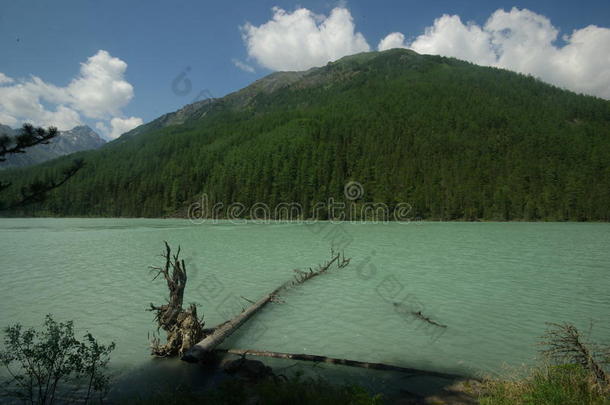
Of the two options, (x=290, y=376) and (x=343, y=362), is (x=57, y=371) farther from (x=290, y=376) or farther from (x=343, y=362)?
(x=343, y=362)

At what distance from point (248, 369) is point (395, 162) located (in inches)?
5078

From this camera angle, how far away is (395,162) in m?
130

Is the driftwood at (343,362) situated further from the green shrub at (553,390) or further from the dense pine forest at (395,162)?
the dense pine forest at (395,162)

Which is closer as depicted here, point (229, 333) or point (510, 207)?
point (229, 333)

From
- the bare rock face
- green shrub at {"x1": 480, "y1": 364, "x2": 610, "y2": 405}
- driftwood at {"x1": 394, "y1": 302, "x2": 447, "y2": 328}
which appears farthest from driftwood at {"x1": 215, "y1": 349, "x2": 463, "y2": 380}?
driftwood at {"x1": 394, "y1": 302, "x2": 447, "y2": 328}

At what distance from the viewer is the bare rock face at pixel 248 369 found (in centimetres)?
721

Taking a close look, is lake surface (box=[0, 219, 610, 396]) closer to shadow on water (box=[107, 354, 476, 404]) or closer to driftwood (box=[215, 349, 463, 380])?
shadow on water (box=[107, 354, 476, 404])

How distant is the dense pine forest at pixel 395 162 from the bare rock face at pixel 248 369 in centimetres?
10252

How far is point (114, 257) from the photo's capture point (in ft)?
84.5

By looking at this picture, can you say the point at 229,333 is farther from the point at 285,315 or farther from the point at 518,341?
the point at 518,341

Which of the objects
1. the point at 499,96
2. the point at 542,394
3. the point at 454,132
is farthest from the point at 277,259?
the point at 499,96

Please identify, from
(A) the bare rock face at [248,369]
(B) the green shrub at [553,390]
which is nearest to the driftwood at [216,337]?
(A) the bare rock face at [248,369]

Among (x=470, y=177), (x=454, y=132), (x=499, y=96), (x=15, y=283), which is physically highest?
(x=499, y=96)

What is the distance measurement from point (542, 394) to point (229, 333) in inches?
286
